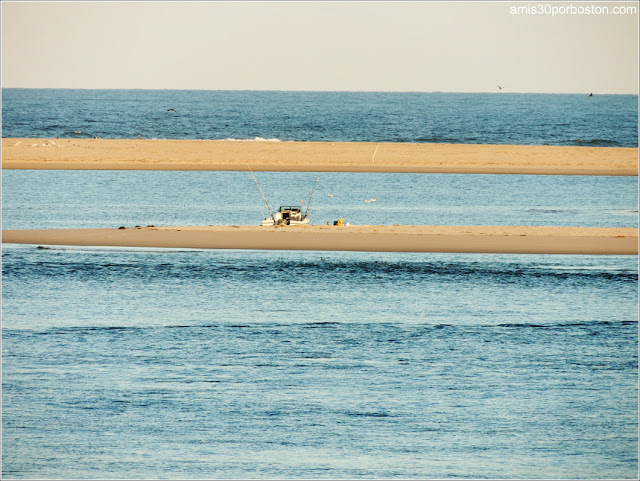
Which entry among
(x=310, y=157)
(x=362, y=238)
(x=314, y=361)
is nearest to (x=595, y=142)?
(x=310, y=157)

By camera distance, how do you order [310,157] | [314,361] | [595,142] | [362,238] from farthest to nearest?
1. [595,142]
2. [310,157]
3. [362,238]
4. [314,361]

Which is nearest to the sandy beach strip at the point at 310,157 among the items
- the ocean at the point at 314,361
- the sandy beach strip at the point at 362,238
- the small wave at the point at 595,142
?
the small wave at the point at 595,142

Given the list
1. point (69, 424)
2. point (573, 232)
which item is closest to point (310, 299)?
point (69, 424)

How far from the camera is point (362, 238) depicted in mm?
35750

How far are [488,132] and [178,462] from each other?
9833 cm

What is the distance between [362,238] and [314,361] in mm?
15411

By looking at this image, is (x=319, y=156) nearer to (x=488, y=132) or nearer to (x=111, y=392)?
(x=488, y=132)

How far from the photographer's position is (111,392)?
18.5 m

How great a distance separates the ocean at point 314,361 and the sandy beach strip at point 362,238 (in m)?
0.97

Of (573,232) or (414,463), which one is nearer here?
(414,463)

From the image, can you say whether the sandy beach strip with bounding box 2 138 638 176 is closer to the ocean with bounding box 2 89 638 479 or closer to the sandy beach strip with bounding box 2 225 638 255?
the ocean with bounding box 2 89 638 479

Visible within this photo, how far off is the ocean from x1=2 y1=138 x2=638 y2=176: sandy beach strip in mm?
23768

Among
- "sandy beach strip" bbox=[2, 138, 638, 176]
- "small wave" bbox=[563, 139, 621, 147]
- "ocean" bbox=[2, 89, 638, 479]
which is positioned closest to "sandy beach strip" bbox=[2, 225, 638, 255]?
"ocean" bbox=[2, 89, 638, 479]

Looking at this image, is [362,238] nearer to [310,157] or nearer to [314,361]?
[314,361]
